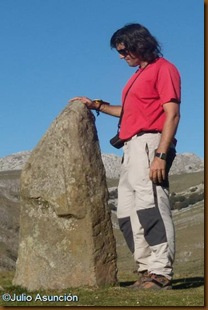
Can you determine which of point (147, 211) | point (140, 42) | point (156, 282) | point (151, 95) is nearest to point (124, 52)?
point (140, 42)

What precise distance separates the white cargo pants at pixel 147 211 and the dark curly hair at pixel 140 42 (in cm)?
130

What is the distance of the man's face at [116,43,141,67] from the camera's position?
1073 centimetres

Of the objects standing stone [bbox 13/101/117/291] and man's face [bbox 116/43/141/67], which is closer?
man's face [bbox 116/43/141/67]

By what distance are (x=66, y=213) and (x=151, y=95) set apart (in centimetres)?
247

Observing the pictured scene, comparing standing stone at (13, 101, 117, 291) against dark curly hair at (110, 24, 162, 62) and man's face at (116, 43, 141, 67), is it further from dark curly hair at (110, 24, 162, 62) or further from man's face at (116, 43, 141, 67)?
dark curly hair at (110, 24, 162, 62)

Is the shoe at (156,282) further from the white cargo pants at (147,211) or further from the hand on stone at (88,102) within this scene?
the hand on stone at (88,102)

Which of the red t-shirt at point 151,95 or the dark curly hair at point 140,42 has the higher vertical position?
the dark curly hair at point 140,42

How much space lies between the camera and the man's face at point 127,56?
10.7 metres

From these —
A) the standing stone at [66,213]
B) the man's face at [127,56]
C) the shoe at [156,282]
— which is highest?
the man's face at [127,56]

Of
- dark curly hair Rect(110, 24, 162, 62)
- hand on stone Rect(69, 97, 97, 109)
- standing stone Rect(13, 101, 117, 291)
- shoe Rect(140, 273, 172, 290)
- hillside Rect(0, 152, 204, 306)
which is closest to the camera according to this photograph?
hillside Rect(0, 152, 204, 306)

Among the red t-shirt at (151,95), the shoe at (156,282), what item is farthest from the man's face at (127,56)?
the shoe at (156,282)

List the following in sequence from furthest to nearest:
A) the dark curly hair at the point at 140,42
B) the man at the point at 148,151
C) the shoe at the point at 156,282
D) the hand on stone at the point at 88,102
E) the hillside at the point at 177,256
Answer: the hand on stone at the point at 88,102
the dark curly hair at the point at 140,42
the shoe at the point at 156,282
the man at the point at 148,151
the hillside at the point at 177,256

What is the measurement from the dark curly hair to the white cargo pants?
4.26 ft

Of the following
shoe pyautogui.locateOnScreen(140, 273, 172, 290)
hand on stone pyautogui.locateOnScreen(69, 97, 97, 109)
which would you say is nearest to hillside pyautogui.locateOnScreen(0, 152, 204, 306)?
shoe pyautogui.locateOnScreen(140, 273, 172, 290)
